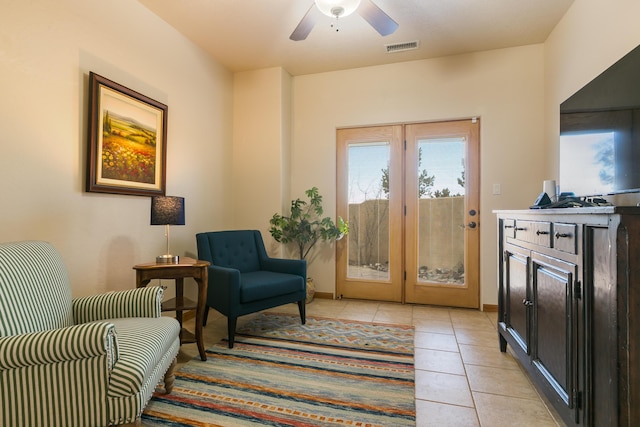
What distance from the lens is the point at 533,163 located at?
323cm

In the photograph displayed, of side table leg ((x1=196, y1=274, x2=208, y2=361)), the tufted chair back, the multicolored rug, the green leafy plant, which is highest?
the green leafy plant

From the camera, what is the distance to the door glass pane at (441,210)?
11.4ft

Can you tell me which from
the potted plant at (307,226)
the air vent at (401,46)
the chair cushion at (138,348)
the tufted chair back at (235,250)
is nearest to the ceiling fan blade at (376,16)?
the air vent at (401,46)

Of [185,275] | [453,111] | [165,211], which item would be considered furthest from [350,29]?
[185,275]

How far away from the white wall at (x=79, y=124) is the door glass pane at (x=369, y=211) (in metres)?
1.81

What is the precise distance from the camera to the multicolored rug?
1.58 meters

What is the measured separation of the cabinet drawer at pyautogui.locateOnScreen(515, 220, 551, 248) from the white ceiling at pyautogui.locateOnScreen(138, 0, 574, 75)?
6.22 ft

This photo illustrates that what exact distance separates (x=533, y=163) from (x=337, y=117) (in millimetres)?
2170

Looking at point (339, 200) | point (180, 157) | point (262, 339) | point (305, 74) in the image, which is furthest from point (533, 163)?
point (180, 157)

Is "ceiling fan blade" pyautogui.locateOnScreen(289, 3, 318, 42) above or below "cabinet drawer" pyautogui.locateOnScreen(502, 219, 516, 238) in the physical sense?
above

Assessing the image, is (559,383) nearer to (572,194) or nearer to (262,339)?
(572,194)

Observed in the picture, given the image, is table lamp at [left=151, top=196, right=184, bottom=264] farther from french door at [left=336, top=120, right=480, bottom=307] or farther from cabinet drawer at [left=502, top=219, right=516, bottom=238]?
cabinet drawer at [left=502, top=219, right=516, bottom=238]

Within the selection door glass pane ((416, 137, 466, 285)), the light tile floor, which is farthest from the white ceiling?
the light tile floor

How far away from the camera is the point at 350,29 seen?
9.66ft
